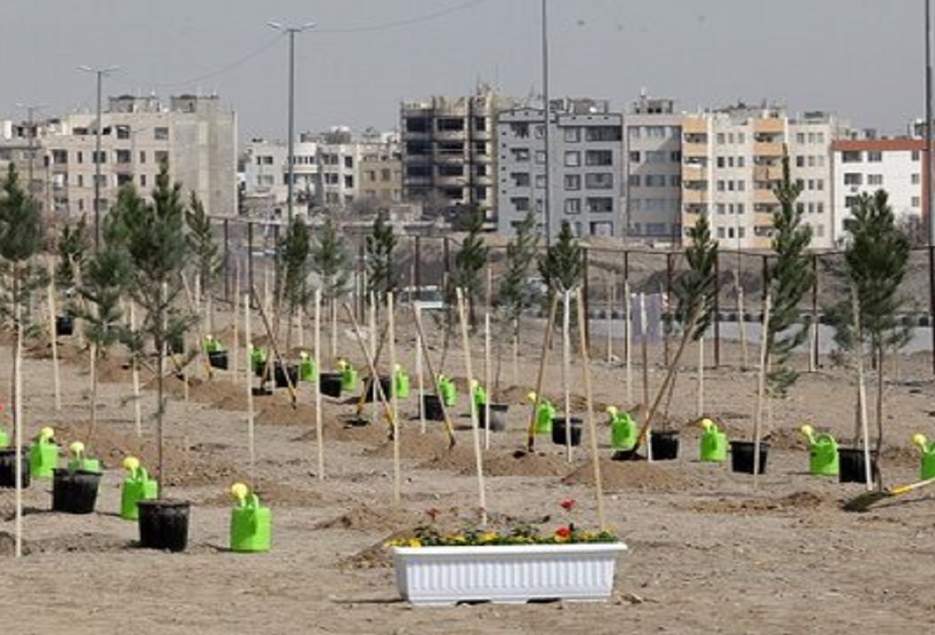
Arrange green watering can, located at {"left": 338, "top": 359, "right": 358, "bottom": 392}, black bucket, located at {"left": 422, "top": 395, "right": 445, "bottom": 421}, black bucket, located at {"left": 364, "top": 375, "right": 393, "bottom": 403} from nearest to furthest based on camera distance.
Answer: black bucket, located at {"left": 364, "top": 375, "right": 393, "bottom": 403} → black bucket, located at {"left": 422, "top": 395, "right": 445, "bottom": 421} → green watering can, located at {"left": 338, "top": 359, "right": 358, "bottom": 392}

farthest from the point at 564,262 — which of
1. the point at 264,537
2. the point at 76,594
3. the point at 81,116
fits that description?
the point at 81,116

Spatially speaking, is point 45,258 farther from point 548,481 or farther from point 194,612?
point 194,612

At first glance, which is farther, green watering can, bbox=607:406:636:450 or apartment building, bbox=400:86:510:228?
apartment building, bbox=400:86:510:228

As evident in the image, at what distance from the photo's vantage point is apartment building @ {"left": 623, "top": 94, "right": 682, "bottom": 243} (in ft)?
472

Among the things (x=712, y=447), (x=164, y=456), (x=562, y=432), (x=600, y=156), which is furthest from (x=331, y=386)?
(x=600, y=156)

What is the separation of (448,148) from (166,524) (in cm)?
14126

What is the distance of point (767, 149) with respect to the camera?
145750mm

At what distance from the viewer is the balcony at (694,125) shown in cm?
14325

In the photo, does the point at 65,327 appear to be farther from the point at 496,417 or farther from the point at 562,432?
the point at 562,432

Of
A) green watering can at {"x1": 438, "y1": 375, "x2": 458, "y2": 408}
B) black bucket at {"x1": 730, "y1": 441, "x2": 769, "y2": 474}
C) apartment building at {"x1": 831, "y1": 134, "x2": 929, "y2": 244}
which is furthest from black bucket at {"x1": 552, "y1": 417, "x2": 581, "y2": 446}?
apartment building at {"x1": 831, "y1": 134, "x2": 929, "y2": 244}

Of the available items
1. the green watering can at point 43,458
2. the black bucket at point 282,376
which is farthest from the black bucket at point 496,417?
the green watering can at point 43,458

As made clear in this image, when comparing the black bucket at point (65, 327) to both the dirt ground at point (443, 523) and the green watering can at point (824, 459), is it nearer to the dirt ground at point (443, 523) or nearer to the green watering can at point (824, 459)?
the dirt ground at point (443, 523)

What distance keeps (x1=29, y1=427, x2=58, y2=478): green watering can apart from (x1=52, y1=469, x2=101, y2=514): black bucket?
3.78 meters

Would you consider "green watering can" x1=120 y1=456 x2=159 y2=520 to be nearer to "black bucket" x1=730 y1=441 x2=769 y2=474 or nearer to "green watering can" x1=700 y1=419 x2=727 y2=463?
"black bucket" x1=730 y1=441 x2=769 y2=474
